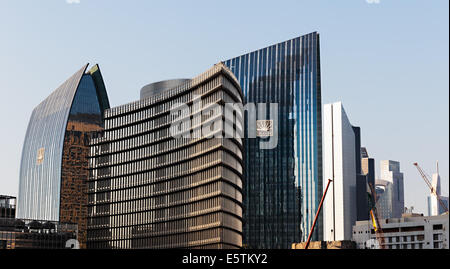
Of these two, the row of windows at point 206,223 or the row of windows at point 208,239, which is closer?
the row of windows at point 208,239

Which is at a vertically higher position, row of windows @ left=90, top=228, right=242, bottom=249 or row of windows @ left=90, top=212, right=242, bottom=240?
row of windows @ left=90, top=212, right=242, bottom=240

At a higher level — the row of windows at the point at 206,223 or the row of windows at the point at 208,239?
the row of windows at the point at 206,223

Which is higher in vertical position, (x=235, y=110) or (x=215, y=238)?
(x=235, y=110)

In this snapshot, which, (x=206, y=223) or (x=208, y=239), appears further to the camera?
(x=206, y=223)

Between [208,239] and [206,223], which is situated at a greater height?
[206,223]

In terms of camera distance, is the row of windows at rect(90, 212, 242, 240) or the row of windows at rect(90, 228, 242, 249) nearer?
the row of windows at rect(90, 228, 242, 249)
